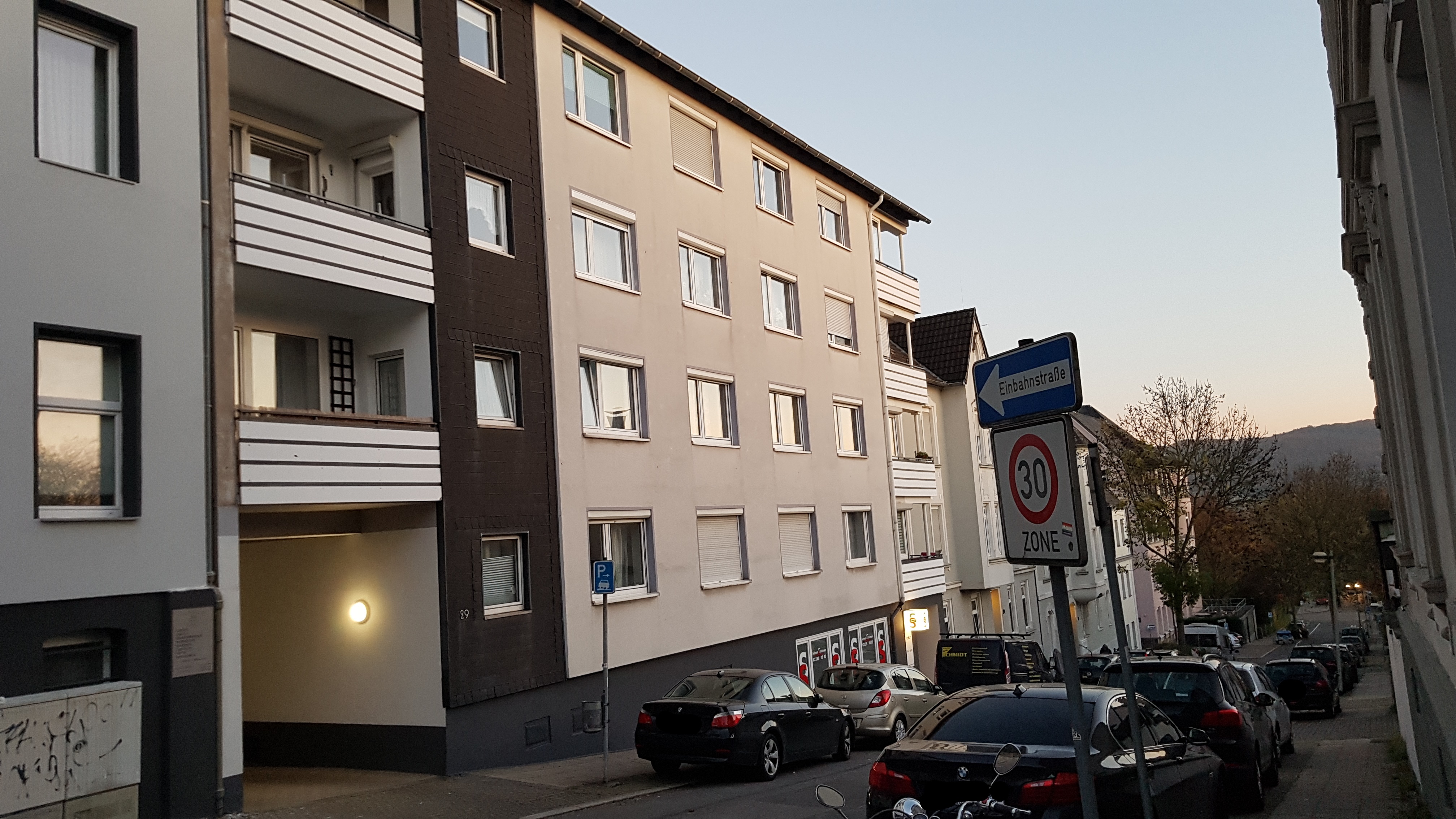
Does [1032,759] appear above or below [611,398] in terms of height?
below

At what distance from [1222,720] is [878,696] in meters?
8.27

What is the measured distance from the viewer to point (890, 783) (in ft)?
25.5

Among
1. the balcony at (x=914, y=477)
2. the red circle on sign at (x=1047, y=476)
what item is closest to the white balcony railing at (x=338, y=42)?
the red circle on sign at (x=1047, y=476)

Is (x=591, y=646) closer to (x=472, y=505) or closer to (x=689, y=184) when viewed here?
(x=472, y=505)

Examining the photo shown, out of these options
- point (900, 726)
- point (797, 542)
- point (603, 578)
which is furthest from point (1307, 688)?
point (603, 578)

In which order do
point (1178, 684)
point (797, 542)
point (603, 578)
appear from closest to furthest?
point (1178, 684) < point (603, 578) < point (797, 542)

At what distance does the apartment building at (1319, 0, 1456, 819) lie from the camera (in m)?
4.72

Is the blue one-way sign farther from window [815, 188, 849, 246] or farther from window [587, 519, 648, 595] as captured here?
window [815, 188, 849, 246]

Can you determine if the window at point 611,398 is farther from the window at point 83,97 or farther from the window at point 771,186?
the window at point 83,97

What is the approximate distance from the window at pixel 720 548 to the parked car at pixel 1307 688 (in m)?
15.9

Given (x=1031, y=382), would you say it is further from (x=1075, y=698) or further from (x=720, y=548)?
(x=720, y=548)

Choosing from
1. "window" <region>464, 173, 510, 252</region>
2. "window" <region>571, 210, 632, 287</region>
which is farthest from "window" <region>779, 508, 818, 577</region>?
"window" <region>464, 173, 510, 252</region>

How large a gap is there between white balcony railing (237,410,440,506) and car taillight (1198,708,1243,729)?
1060cm

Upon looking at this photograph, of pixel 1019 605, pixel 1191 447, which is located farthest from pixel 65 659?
pixel 1191 447
